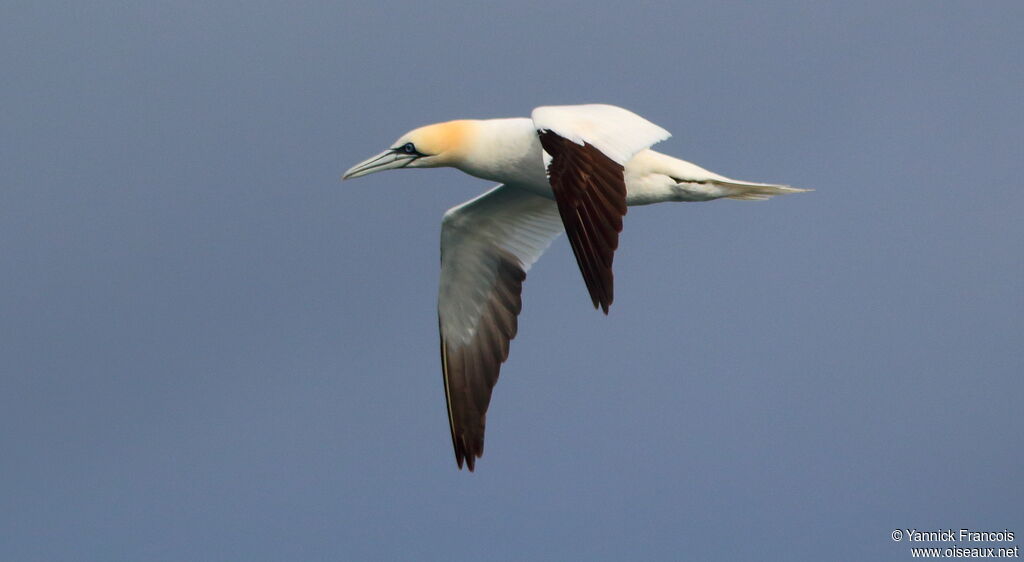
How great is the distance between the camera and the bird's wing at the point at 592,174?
12438mm

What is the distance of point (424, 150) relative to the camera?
610 inches

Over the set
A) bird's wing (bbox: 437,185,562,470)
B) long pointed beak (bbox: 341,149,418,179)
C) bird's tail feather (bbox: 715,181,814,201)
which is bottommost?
bird's wing (bbox: 437,185,562,470)

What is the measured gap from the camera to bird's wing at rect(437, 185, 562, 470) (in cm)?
1669

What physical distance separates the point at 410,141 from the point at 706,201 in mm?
2719

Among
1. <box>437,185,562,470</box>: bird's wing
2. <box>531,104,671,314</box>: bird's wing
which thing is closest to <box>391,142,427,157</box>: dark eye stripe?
<box>437,185,562,470</box>: bird's wing

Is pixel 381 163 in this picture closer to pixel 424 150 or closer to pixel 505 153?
pixel 424 150

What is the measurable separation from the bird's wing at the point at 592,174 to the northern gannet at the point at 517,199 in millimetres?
10

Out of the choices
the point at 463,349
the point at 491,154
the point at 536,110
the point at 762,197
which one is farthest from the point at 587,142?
the point at 463,349

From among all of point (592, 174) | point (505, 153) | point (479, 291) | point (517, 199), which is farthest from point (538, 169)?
point (479, 291)

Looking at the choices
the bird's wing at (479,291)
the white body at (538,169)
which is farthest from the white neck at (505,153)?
the bird's wing at (479,291)

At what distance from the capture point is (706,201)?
613 inches

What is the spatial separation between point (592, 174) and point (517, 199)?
3.70 m

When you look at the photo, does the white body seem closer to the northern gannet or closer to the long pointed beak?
the northern gannet

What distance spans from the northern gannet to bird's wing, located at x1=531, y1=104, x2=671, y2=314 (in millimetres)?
10
